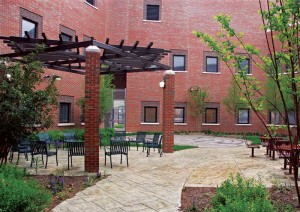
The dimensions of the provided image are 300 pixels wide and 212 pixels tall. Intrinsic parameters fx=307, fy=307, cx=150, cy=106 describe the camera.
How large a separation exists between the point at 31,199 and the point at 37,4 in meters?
13.6

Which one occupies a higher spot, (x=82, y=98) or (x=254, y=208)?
(x=82, y=98)

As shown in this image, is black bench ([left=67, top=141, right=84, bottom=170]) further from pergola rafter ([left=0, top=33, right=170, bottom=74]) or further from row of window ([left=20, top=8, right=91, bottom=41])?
row of window ([left=20, top=8, right=91, bottom=41])

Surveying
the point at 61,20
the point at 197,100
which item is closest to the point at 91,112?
the point at 61,20

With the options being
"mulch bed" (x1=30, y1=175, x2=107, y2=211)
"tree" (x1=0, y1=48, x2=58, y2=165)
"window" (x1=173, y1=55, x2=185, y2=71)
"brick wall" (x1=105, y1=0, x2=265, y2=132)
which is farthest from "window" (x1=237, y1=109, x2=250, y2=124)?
"tree" (x1=0, y1=48, x2=58, y2=165)

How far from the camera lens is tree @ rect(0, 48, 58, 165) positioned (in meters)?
6.70

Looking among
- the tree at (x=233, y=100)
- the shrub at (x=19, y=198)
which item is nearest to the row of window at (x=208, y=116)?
the tree at (x=233, y=100)

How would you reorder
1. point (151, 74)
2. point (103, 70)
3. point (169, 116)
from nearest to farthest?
point (169, 116)
point (103, 70)
point (151, 74)

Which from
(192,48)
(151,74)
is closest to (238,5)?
(192,48)

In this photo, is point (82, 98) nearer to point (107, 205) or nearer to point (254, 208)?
point (107, 205)

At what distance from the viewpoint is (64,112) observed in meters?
18.5

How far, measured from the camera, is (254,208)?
4.11m

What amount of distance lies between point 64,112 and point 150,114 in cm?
854

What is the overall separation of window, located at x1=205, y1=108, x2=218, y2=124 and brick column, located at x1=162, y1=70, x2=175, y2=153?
45.0ft

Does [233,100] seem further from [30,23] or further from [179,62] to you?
[30,23]
